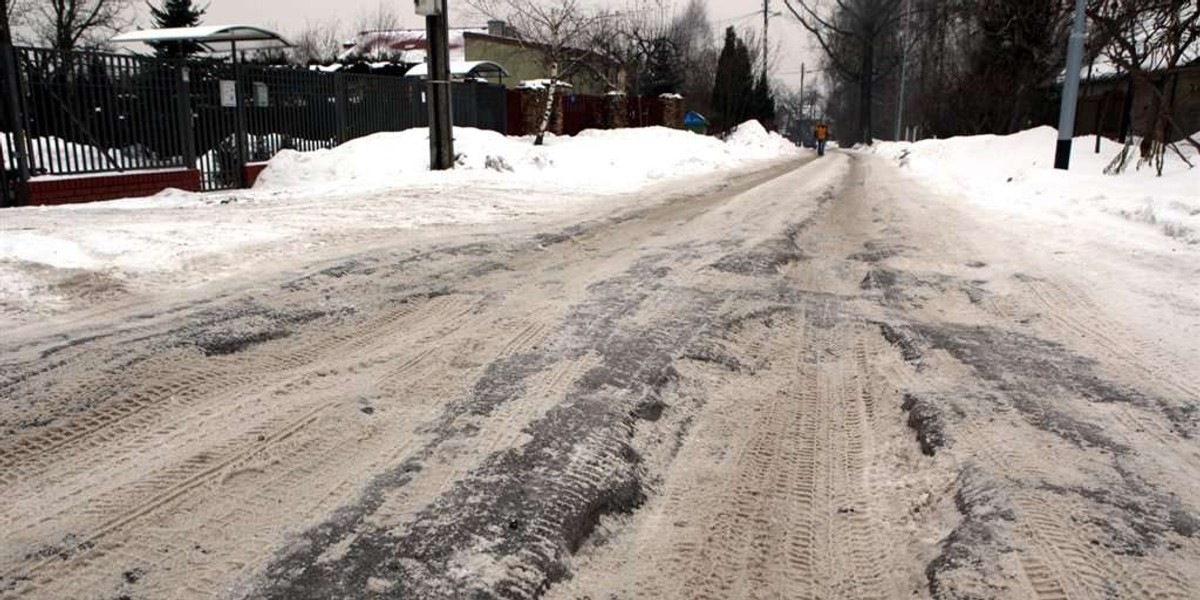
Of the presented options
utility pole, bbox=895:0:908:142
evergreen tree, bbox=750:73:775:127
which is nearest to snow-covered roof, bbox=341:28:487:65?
evergreen tree, bbox=750:73:775:127

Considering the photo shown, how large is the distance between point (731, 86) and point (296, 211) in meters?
43.2

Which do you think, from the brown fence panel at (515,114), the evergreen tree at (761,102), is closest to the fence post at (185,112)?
the brown fence panel at (515,114)

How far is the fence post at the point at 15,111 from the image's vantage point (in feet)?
35.3

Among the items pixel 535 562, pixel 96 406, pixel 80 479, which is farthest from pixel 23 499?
pixel 535 562

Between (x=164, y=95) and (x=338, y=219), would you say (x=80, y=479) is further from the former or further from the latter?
(x=164, y=95)

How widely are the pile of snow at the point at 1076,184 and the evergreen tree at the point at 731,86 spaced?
26.3 metres

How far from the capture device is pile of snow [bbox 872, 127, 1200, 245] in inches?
366

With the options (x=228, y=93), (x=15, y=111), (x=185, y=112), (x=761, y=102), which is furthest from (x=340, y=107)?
(x=761, y=102)

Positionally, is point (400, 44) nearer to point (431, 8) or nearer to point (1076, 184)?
point (431, 8)

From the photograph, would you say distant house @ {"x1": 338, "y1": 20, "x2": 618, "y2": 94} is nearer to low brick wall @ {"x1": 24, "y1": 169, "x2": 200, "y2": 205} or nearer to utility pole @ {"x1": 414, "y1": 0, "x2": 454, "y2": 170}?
utility pole @ {"x1": 414, "y1": 0, "x2": 454, "y2": 170}

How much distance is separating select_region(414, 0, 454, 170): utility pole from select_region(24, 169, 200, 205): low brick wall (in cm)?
408

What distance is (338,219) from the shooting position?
29.7ft

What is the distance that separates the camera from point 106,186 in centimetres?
1209

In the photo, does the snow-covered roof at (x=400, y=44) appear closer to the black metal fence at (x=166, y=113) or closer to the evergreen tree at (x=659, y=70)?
the evergreen tree at (x=659, y=70)
